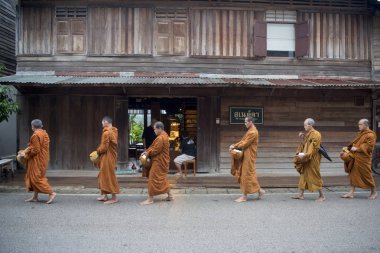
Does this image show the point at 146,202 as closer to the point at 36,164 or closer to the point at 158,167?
the point at 158,167

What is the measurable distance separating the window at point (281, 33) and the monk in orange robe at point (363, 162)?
503cm

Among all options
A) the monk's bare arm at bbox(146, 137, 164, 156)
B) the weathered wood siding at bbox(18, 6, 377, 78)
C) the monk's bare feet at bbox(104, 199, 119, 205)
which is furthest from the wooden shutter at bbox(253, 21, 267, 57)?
the monk's bare feet at bbox(104, 199, 119, 205)

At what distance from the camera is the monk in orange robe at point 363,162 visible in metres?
8.59

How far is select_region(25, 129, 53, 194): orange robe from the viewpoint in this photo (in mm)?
7883

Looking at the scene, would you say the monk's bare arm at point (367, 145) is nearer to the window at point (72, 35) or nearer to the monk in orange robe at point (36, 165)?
the monk in orange robe at point (36, 165)

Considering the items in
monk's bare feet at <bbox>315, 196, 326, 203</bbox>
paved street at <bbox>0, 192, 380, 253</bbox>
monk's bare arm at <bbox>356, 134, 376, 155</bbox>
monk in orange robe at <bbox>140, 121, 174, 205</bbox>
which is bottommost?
paved street at <bbox>0, 192, 380, 253</bbox>

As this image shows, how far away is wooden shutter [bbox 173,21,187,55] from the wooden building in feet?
0.11

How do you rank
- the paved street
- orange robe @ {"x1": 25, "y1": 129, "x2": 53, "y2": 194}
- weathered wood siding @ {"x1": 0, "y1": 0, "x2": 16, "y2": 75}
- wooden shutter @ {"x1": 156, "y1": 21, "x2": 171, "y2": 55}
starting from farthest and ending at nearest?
weathered wood siding @ {"x1": 0, "y1": 0, "x2": 16, "y2": 75} < wooden shutter @ {"x1": 156, "y1": 21, "x2": 171, "y2": 55} < orange robe @ {"x1": 25, "y1": 129, "x2": 53, "y2": 194} < the paved street

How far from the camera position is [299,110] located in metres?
12.6

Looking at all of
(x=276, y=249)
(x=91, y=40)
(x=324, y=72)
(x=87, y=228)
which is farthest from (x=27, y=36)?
(x=276, y=249)

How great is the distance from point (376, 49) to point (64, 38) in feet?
33.9

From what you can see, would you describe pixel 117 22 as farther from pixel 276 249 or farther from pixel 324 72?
pixel 276 249

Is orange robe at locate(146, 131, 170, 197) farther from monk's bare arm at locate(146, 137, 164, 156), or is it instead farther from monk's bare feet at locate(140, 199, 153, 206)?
monk's bare feet at locate(140, 199, 153, 206)

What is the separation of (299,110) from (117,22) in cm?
649
